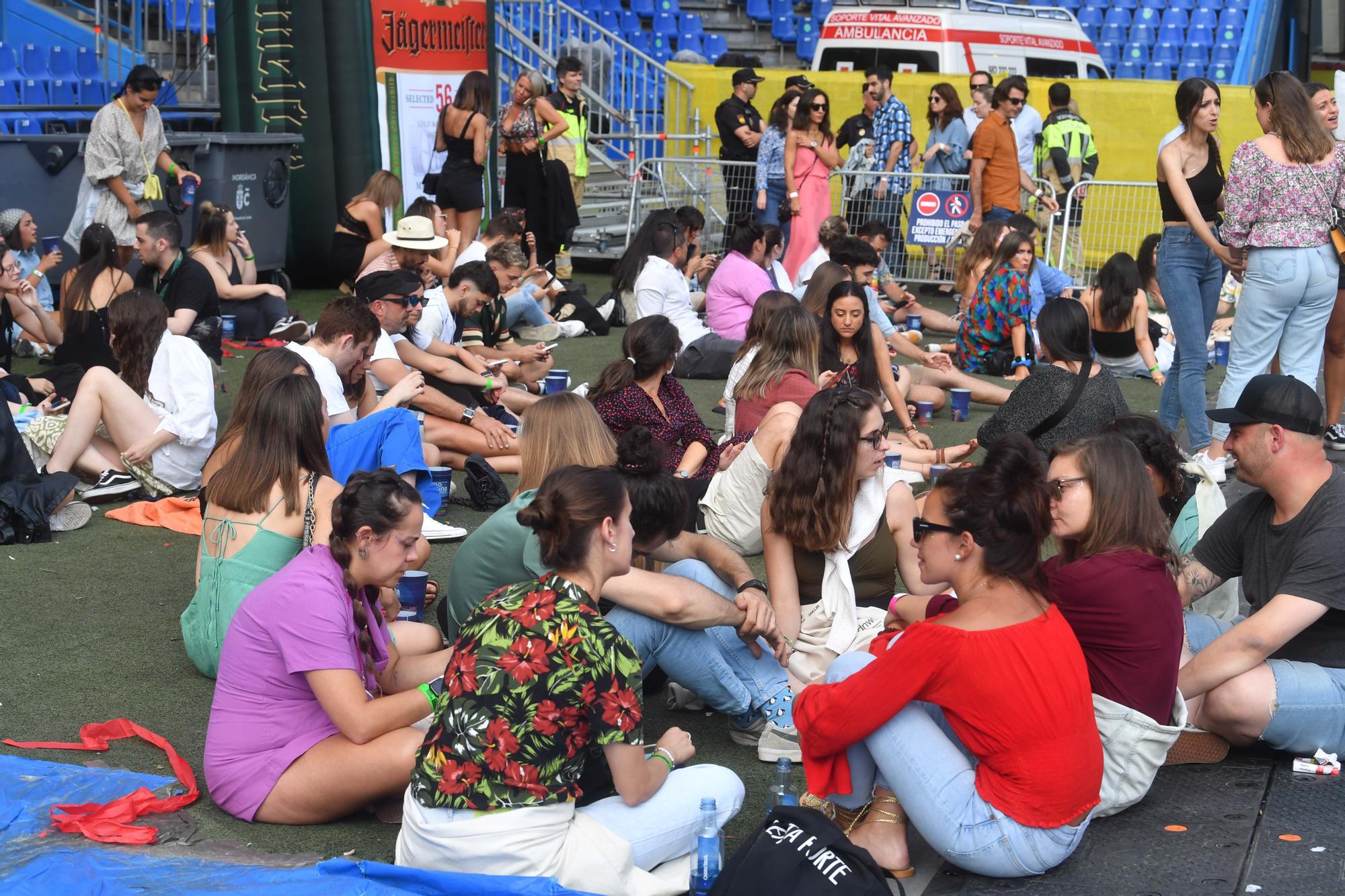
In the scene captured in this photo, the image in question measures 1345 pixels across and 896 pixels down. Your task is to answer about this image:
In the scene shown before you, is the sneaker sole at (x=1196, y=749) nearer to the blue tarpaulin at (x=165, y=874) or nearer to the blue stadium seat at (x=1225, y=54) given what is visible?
the blue tarpaulin at (x=165, y=874)

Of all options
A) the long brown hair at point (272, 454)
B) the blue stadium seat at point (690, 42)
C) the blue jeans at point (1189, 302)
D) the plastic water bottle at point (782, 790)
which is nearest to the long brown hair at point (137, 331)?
the long brown hair at point (272, 454)

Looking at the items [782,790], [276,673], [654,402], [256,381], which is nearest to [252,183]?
[654,402]

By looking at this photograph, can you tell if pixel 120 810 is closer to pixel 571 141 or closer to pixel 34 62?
pixel 571 141

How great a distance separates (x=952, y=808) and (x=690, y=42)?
70.3 ft

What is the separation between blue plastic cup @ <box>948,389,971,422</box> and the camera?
856cm

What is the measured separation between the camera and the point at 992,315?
9.82 m

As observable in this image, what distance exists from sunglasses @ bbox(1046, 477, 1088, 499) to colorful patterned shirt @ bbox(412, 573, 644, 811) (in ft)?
4.38

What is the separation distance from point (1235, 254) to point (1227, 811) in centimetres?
357

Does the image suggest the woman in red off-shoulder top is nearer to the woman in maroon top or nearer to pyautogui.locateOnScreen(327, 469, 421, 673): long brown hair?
pyautogui.locateOnScreen(327, 469, 421, 673): long brown hair

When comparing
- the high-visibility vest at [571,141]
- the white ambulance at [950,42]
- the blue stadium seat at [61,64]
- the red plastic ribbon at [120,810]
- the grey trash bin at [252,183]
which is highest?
the white ambulance at [950,42]

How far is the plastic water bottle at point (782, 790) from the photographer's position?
3697 millimetres

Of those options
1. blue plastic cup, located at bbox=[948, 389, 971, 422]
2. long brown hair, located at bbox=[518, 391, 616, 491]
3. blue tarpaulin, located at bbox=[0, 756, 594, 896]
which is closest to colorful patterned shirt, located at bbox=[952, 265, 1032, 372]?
blue plastic cup, located at bbox=[948, 389, 971, 422]

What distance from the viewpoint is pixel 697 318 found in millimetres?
10164

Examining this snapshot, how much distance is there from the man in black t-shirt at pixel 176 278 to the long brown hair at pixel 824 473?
16.5 ft
